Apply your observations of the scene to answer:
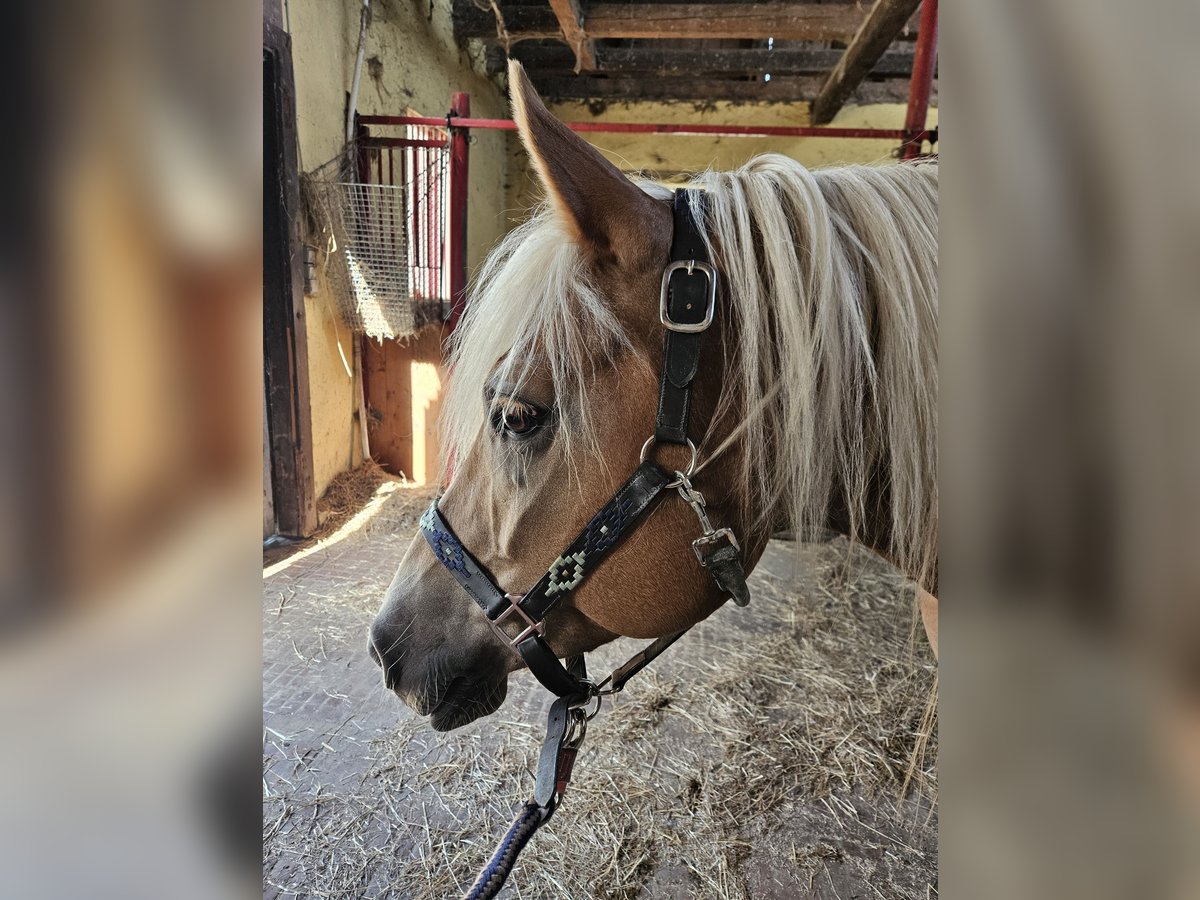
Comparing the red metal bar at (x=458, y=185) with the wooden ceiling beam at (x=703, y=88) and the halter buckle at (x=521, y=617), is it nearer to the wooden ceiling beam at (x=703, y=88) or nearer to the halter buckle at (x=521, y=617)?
the halter buckle at (x=521, y=617)

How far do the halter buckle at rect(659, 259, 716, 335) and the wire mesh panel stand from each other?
274cm

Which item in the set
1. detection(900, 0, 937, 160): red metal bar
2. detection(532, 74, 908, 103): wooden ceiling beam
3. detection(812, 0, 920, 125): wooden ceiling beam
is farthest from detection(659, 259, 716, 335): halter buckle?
detection(532, 74, 908, 103): wooden ceiling beam

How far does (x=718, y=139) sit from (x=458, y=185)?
14.4ft

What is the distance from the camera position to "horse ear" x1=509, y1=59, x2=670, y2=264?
2.39 ft

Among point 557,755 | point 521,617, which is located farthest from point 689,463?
point 557,755

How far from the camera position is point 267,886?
52.9 inches

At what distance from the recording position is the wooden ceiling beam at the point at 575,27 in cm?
372

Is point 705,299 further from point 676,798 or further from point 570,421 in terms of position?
point 676,798

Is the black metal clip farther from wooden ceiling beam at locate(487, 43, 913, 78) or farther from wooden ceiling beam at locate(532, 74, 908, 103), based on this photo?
wooden ceiling beam at locate(532, 74, 908, 103)

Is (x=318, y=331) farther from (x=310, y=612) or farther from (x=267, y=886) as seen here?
(x=267, y=886)

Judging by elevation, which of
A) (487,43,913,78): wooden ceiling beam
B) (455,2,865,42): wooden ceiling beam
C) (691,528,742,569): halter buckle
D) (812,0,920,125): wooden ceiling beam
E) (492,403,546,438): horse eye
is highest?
(487,43,913,78): wooden ceiling beam

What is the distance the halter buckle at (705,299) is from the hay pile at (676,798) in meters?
0.44
